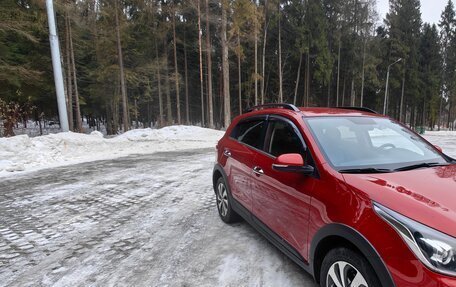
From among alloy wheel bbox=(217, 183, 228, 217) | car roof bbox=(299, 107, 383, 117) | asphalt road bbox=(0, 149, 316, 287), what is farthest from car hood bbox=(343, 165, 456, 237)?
alloy wheel bbox=(217, 183, 228, 217)

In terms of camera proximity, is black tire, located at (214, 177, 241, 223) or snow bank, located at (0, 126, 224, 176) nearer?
black tire, located at (214, 177, 241, 223)

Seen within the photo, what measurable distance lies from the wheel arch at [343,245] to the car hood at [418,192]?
0.92ft

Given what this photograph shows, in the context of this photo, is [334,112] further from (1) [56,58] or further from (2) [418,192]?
(1) [56,58]

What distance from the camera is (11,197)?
6.38 m

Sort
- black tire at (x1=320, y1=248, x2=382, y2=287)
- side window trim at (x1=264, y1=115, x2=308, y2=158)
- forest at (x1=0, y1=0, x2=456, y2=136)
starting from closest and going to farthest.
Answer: black tire at (x1=320, y1=248, x2=382, y2=287) < side window trim at (x1=264, y1=115, x2=308, y2=158) < forest at (x1=0, y1=0, x2=456, y2=136)

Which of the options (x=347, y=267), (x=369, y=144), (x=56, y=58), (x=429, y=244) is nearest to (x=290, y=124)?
(x=369, y=144)

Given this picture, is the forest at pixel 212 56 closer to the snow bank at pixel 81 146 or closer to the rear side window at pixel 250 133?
the snow bank at pixel 81 146

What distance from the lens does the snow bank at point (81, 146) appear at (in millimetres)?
10188

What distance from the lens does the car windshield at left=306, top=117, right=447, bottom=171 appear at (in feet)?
9.09

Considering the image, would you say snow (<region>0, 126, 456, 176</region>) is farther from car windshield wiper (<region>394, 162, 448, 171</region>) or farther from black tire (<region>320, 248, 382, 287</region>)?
car windshield wiper (<region>394, 162, 448, 171</region>)

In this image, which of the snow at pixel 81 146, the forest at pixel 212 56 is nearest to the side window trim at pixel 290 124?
the snow at pixel 81 146

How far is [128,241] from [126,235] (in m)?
0.21

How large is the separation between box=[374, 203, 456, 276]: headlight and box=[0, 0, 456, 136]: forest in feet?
57.8

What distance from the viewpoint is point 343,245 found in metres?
2.28
